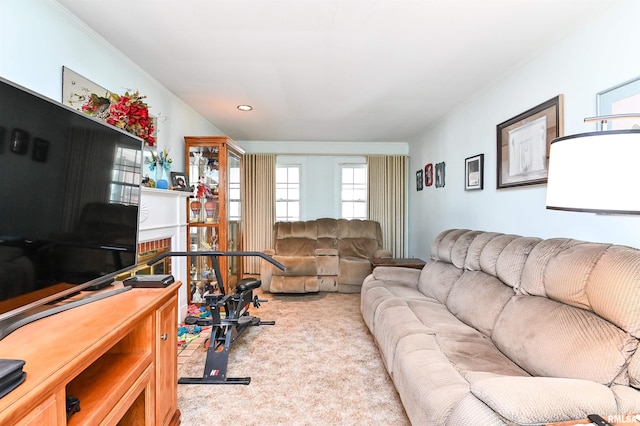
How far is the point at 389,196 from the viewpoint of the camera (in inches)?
227

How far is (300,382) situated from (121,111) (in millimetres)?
2092

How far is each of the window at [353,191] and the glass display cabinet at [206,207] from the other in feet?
8.22

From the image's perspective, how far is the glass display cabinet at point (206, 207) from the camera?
379cm

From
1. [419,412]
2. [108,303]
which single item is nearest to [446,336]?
[419,412]

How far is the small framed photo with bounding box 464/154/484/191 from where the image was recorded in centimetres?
318

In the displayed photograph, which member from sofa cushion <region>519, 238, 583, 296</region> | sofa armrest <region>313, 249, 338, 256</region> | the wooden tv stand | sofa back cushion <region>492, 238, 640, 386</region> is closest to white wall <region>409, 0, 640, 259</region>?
sofa cushion <region>519, 238, 583, 296</region>

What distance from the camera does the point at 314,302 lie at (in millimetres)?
4230

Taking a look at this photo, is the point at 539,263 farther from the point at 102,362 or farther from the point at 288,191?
the point at 288,191

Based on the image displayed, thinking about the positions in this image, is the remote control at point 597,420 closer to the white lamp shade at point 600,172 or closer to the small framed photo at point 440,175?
the white lamp shade at point 600,172

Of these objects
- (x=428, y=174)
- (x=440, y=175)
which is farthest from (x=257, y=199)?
(x=440, y=175)

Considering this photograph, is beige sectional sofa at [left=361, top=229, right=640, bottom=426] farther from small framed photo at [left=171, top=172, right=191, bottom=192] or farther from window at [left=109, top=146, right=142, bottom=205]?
small framed photo at [left=171, top=172, right=191, bottom=192]

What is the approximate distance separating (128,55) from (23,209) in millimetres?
1924

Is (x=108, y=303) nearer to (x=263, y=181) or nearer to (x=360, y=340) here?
(x=360, y=340)

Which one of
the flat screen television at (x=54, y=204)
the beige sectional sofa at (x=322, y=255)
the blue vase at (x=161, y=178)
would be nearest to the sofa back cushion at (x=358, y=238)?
the beige sectional sofa at (x=322, y=255)
